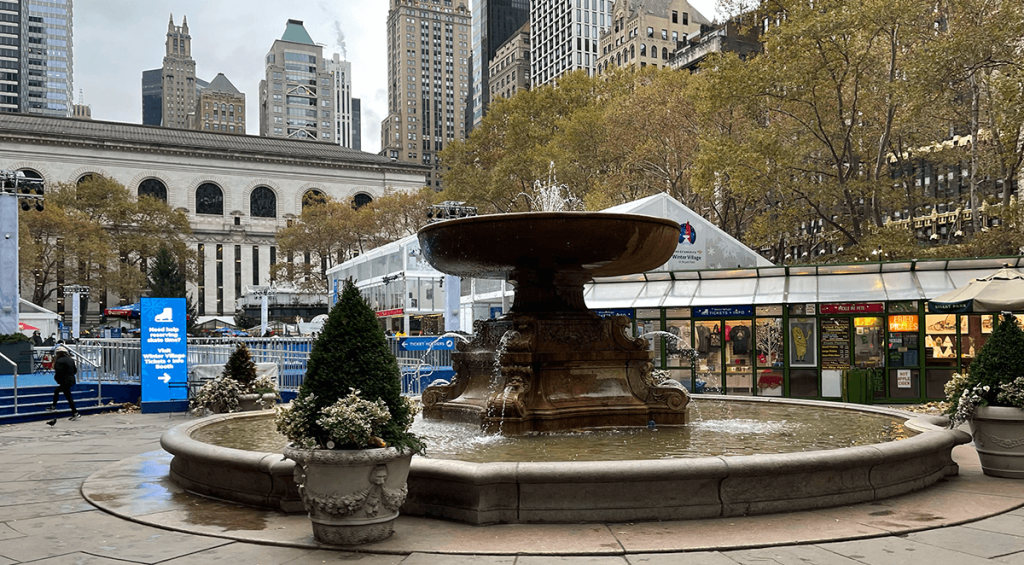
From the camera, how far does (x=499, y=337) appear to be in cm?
1070

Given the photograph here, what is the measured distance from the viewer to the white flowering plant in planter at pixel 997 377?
27.4 ft

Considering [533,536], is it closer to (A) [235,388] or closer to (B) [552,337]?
(B) [552,337]

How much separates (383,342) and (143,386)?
1474 cm

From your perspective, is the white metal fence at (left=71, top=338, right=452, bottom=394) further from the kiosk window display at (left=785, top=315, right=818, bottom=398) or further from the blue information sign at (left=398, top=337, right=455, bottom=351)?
the kiosk window display at (left=785, top=315, right=818, bottom=398)

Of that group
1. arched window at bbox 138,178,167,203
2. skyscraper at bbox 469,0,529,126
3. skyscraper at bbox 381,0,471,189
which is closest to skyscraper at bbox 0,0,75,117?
skyscraper at bbox 381,0,471,189

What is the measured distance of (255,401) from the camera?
48.0 feet

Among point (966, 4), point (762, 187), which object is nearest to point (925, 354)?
point (762, 187)

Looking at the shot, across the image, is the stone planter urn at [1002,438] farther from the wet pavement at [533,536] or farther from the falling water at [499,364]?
the falling water at [499,364]

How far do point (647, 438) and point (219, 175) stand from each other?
9167 cm

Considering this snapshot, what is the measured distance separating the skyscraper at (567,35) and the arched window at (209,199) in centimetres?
5377

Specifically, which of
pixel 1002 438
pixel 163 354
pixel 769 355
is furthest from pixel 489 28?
pixel 1002 438

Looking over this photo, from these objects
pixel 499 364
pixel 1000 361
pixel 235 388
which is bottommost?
pixel 235 388

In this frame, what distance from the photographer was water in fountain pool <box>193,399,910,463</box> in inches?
322

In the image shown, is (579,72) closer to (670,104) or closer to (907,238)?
(670,104)
